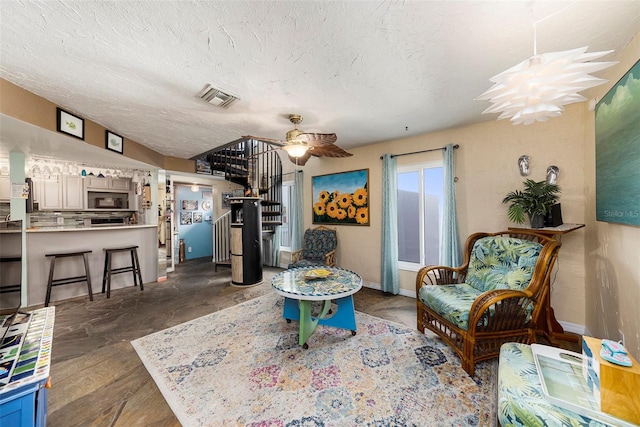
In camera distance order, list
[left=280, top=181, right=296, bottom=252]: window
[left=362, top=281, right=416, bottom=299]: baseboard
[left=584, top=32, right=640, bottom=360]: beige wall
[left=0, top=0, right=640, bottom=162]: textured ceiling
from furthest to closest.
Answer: [left=280, top=181, right=296, bottom=252]: window, [left=362, top=281, right=416, bottom=299]: baseboard, [left=584, top=32, right=640, bottom=360]: beige wall, [left=0, top=0, right=640, bottom=162]: textured ceiling

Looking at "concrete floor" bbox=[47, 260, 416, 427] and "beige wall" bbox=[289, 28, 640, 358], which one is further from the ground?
"beige wall" bbox=[289, 28, 640, 358]

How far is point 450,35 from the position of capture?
4.83 ft

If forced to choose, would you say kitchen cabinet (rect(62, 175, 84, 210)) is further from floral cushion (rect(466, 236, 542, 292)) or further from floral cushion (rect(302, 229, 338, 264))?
floral cushion (rect(466, 236, 542, 292))

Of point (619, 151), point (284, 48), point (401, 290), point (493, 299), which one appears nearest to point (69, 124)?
point (284, 48)

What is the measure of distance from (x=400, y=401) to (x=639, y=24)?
293 cm

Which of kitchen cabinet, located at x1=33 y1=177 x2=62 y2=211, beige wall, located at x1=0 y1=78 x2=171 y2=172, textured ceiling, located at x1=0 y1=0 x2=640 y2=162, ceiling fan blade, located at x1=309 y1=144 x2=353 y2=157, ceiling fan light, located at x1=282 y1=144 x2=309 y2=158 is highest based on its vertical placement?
textured ceiling, located at x1=0 y1=0 x2=640 y2=162

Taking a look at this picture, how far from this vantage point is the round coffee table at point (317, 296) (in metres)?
2.17

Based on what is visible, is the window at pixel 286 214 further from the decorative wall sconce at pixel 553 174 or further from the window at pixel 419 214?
the decorative wall sconce at pixel 553 174

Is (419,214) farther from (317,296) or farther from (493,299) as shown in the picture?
(317,296)

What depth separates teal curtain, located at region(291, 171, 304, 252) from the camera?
4.83 m

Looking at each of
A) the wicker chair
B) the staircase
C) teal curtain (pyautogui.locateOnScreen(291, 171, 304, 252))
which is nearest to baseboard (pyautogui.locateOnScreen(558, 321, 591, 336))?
the wicker chair

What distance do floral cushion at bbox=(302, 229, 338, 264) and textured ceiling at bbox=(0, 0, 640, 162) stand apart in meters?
2.37

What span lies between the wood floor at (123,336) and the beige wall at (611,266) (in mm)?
1622

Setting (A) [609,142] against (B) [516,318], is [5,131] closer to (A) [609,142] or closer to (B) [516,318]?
(B) [516,318]
